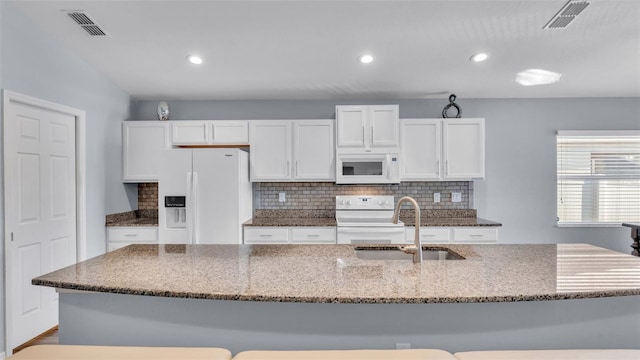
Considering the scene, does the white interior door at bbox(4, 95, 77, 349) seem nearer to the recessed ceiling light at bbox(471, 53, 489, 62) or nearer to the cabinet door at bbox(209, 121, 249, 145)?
the cabinet door at bbox(209, 121, 249, 145)

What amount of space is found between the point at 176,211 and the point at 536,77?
402cm

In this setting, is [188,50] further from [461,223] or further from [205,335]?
[461,223]

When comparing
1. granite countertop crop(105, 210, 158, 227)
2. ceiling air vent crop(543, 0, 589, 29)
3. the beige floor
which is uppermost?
ceiling air vent crop(543, 0, 589, 29)

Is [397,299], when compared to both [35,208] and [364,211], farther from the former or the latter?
A: [35,208]

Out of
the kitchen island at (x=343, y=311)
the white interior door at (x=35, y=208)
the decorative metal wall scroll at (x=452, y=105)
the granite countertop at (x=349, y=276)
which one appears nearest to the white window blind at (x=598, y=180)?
the decorative metal wall scroll at (x=452, y=105)

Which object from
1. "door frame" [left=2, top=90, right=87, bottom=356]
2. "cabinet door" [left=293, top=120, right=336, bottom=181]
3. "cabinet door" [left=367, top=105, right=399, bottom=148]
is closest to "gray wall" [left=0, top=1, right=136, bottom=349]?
"door frame" [left=2, top=90, right=87, bottom=356]

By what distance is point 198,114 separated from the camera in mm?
4426

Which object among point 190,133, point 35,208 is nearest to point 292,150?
point 190,133

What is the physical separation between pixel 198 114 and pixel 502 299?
3974 mm

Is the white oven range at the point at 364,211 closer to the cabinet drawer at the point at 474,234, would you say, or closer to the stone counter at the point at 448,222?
the stone counter at the point at 448,222

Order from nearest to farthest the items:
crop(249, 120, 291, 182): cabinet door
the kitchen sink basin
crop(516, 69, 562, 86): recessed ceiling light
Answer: the kitchen sink basin
crop(516, 69, 562, 86): recessed ceiling light
crop(249, 120, 291, 182): cabinet door

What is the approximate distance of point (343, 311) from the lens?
154 cm

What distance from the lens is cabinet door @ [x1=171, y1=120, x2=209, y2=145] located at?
4117 mm

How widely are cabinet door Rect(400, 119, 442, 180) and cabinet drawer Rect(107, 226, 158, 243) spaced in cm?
276
